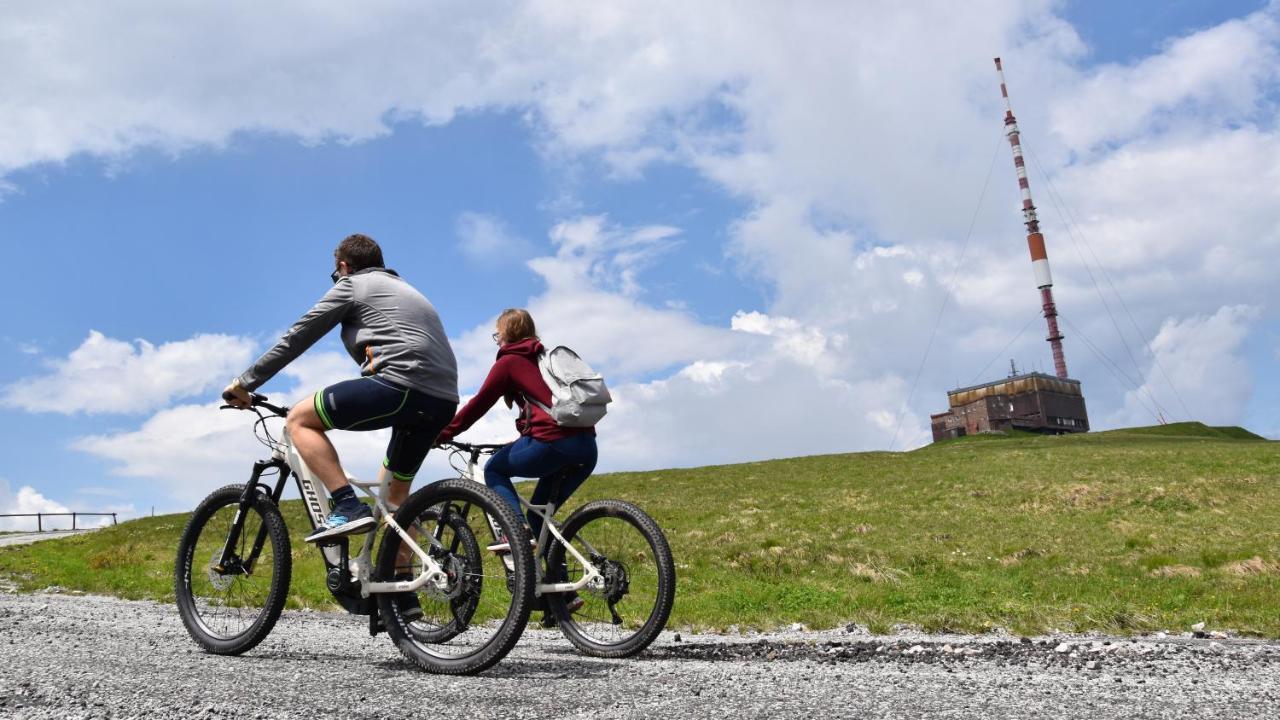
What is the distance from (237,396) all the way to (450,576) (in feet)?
6.43

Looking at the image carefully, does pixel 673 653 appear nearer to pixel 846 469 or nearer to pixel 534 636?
pixel 534 636

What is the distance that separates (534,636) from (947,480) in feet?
94.1

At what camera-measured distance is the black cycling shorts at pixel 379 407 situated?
568 cm

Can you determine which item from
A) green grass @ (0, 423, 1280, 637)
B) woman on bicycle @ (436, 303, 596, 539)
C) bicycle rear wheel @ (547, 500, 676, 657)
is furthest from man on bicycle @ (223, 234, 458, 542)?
green grass @ (0, 423, 1280, 637)

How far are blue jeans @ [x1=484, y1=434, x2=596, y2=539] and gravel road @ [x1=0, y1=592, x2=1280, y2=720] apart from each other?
118 centimetres

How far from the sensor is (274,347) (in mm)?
6059

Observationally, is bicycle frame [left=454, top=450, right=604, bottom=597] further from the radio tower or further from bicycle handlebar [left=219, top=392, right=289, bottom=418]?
the radio tower

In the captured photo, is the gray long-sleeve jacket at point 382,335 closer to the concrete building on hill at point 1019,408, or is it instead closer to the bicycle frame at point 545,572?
the bicycle frame at point 545,572

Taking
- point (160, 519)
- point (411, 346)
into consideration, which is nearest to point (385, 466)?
point (411, 346)

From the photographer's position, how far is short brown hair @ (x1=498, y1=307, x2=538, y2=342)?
688cm

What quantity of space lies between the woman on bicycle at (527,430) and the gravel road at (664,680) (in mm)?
1298

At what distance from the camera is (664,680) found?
5016mm

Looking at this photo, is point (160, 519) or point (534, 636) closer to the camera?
point (534, 636)

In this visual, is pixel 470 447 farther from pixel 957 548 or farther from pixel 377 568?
pixel 957 548
